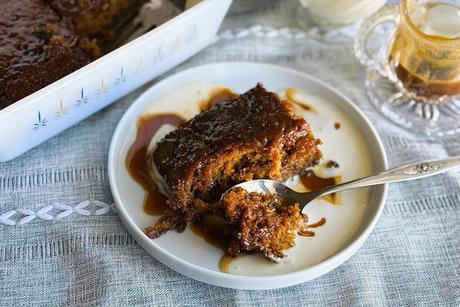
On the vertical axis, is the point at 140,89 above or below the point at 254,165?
below

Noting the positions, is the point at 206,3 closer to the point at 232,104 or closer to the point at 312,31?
the point at 232,104

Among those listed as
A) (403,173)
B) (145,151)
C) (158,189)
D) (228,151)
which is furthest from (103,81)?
(403,173)

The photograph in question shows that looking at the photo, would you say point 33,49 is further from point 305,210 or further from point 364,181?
point 364,181

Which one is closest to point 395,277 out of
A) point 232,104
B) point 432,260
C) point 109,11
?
point 432,260

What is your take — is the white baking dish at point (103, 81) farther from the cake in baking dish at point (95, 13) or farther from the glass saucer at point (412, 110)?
the glass saucer at point (412, 110)

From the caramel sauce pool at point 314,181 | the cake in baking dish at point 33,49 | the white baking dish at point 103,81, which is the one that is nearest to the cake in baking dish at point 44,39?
the cake in baking dish at point 33,49

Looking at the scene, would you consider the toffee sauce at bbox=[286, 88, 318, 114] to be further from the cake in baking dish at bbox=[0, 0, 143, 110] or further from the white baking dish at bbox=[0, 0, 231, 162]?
the cake in baking dish at bbox=[0, 0, 143, 110]
